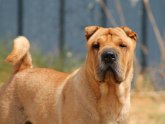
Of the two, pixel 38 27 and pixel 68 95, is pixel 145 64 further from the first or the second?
pixel 68 95

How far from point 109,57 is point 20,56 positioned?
1587 mm

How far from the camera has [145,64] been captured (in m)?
13.2

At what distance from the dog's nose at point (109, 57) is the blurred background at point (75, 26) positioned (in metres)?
5.67

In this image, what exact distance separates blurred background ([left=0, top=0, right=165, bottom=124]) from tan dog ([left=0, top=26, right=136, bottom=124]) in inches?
188

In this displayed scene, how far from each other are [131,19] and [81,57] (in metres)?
1.17

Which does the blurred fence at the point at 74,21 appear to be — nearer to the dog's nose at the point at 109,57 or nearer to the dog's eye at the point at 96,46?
the dog's eye at the point at 96,46

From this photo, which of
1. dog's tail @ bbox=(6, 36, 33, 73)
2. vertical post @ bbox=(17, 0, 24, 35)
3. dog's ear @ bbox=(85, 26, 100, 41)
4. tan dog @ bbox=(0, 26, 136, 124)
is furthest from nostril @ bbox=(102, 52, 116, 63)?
vertical post @ bbox=(17, 0, 24, 35)

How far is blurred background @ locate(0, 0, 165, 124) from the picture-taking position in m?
12.7

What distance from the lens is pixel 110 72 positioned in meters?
6.93

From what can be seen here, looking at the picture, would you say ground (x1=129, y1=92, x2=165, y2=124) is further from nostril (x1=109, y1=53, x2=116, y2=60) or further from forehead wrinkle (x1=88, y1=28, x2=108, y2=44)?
nostril (x1=109, y1=53, x2=116, y2=60)

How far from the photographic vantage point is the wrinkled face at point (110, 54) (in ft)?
22.5

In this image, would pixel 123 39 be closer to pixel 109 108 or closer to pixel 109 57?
pixel 109 57

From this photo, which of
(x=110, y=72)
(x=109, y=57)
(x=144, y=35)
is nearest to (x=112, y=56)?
(x=109, y=57)

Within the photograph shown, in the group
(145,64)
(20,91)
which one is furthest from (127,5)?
(20,91)
